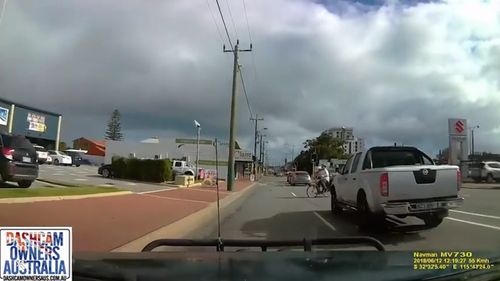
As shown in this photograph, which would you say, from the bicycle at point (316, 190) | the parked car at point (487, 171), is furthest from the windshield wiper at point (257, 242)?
the parked car at point (487, 171)

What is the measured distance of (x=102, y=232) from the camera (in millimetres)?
10828

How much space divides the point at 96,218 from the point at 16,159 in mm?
5290

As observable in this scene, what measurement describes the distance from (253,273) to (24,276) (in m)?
1.45

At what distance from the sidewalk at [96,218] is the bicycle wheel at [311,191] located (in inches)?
493

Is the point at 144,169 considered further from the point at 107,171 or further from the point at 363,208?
the point at 363,208

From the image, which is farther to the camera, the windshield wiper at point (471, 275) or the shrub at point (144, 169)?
the shrub at point (144, 169)

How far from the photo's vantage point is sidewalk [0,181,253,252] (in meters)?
10.0

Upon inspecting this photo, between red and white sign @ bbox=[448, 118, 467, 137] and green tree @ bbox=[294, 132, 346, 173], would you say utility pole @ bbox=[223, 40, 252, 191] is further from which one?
green tree @ bbox=[294, 132, 346, 173]

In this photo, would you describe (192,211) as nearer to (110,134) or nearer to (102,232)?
(102,232)

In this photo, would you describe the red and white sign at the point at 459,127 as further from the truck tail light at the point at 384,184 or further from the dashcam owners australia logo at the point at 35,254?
the dashcam owners australia logo at the point at 35,254

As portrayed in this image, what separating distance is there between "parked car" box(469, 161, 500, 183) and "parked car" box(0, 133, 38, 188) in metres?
44.2

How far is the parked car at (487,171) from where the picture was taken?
50500mm

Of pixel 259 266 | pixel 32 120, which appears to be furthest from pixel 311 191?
pixel 259 266

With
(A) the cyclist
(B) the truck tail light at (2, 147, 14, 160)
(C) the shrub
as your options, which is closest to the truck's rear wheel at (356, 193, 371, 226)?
(B) the truck tail light at (2, 147, 14, 160)
